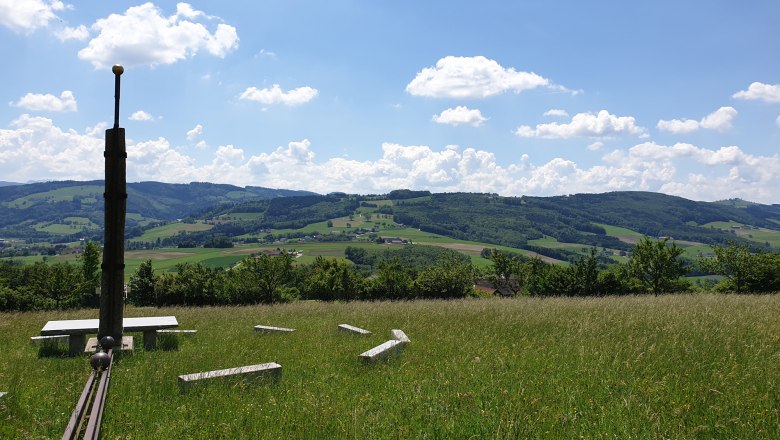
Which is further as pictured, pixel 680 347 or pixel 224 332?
pixel 224 332

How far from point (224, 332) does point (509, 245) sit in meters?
172

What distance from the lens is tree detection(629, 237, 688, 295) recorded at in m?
31.5

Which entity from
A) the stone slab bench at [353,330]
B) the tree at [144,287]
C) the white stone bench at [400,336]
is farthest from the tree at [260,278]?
the white stone bench at [400,336]

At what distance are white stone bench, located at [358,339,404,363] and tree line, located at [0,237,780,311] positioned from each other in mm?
24076

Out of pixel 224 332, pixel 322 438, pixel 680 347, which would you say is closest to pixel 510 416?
pixel 322 438

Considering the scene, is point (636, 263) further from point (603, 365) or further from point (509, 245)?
point (509, 245)

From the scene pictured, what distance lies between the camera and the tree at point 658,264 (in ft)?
103

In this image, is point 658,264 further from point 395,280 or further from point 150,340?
point 150,340

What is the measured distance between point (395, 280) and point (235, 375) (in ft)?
130

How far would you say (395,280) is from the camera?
1793 inches

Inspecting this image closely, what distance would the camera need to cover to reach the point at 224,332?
11234 millimetres

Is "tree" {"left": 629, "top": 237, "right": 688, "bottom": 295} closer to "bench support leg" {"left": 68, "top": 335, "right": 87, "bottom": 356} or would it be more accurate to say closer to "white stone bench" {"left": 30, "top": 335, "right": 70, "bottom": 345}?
"bench support leg" {"left": 68, "top": 335, "right": 87, "bottom": 356}

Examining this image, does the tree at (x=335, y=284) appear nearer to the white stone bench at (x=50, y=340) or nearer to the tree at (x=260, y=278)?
the tree at (x=260, y=278)

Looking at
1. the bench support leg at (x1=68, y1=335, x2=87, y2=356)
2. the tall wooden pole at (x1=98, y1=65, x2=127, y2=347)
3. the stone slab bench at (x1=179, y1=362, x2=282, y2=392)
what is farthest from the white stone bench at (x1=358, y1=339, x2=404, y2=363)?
the bench support leg at (x1=68, y1=335, x2=87, y2=356)
